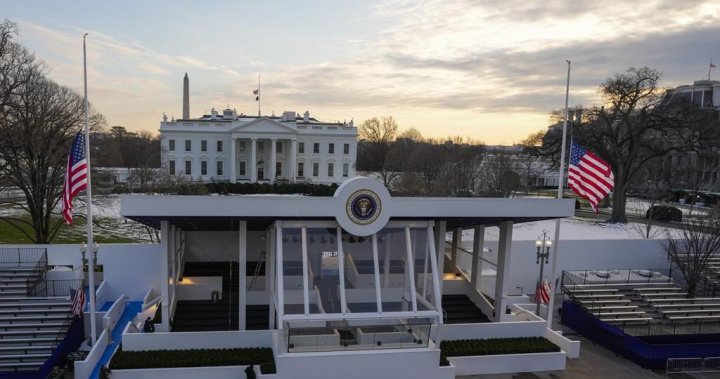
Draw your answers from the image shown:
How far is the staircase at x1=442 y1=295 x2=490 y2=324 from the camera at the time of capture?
18.2 metres

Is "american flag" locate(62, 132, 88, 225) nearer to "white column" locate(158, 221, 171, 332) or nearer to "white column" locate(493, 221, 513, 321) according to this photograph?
"white column" locate(158, 221, 171, 332)

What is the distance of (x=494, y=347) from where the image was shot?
15633mm

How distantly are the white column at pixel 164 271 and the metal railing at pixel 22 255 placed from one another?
896 centimetres

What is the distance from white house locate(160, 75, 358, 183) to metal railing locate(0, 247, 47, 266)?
44947mm

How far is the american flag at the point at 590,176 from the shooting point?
15.9 m

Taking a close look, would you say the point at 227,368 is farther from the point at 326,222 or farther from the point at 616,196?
the point at 616,196

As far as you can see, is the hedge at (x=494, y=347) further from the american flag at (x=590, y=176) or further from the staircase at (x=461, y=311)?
the american flag at (x=590, y=176)

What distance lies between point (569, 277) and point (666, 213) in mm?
27182

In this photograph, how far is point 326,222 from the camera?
579 inches

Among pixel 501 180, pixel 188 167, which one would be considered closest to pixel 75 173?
pixel 501 180

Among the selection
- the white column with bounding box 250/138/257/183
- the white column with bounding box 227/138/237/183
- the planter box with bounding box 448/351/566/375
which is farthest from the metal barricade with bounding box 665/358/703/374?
the white column with bounding box 227/138/237/183

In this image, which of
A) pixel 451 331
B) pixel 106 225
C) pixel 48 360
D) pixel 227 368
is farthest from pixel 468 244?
pixel 106 225

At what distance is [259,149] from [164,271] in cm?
5961

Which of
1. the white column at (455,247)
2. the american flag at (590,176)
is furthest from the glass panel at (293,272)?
the american flag at (590,176)
